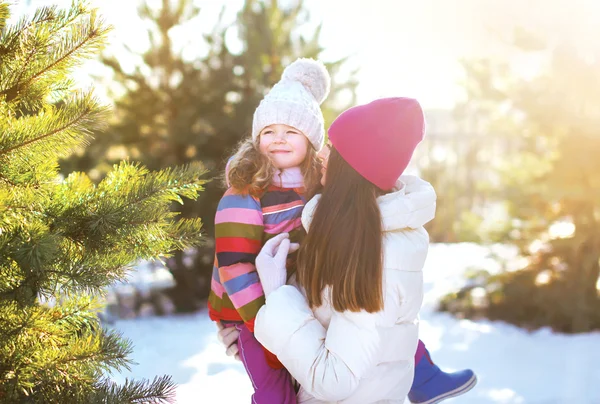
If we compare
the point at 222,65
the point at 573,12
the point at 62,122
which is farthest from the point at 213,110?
the point at 62,122

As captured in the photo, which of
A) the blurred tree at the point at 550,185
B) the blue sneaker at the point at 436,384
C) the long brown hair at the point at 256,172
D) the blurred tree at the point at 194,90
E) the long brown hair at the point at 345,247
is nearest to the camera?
the long brown hair at the point at 345,247

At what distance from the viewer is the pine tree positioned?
1.64 metres

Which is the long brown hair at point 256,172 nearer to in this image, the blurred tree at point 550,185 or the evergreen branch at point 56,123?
the evergreen branch at point 56,123

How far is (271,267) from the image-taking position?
1849 millimetres

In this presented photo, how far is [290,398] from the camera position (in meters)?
1.95

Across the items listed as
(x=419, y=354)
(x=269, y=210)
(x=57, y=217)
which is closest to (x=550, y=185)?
(x=419, y=354)

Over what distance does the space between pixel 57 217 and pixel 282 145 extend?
88 cm

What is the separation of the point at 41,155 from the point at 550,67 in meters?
4.47

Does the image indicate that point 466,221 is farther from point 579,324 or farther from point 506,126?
point 579,324

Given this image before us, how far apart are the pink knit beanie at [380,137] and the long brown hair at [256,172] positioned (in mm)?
359

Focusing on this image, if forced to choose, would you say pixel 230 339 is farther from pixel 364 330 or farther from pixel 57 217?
pixel 57 217

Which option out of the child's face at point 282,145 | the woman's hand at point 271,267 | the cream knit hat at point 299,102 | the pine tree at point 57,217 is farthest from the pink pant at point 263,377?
the cream knit hat at point 299,102

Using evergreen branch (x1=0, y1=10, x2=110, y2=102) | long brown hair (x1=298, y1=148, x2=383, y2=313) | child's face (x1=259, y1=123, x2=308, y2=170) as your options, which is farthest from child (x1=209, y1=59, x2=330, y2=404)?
evergreen branch (x1=0, y1=10, x2=110, y2=102)

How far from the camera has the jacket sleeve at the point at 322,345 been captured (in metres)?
1.73
